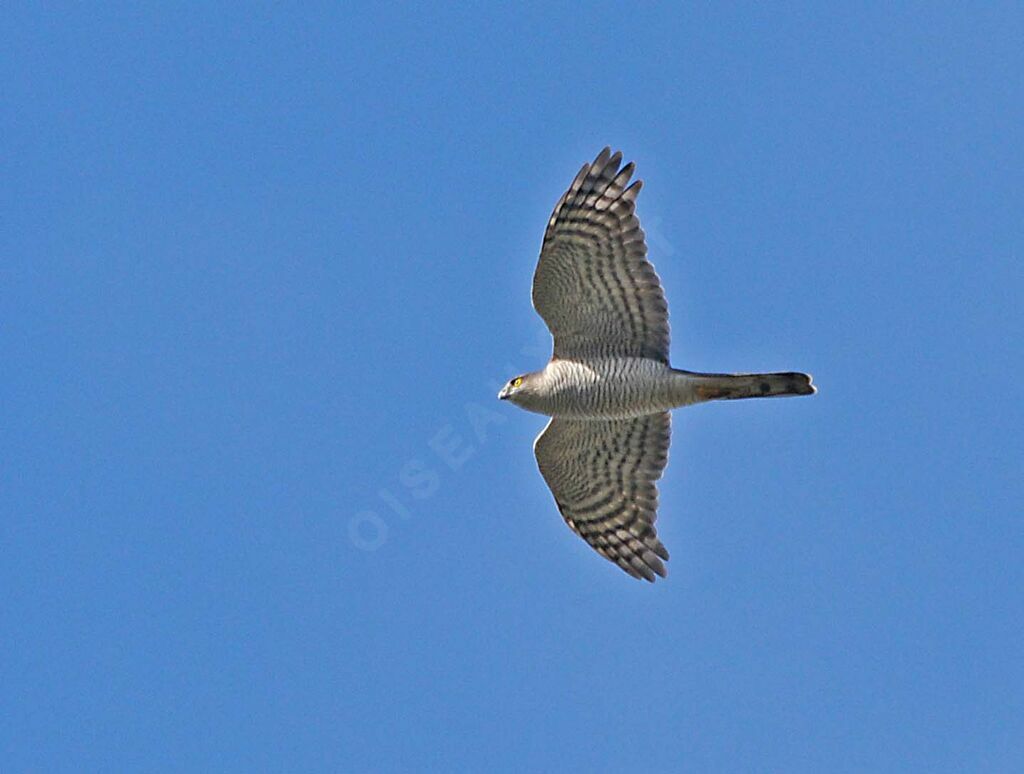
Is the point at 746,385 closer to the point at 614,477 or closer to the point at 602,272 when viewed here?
the point at 602,272

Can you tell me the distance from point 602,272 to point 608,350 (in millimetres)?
838

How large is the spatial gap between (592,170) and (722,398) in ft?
8.27

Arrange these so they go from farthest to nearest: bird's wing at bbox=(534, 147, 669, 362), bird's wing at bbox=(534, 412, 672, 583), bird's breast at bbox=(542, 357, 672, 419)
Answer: bird's wing at bbox=(534, 412, 672, 583)
bird's breast at bbox=(542, 357, 672, 419)
bird's wing at bbox=(534, 147, 669, 362)

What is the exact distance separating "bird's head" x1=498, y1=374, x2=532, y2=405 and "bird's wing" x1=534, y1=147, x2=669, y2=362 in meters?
0.72

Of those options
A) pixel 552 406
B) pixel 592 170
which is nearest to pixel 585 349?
pixel 552 406

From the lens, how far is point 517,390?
1634 centimetres

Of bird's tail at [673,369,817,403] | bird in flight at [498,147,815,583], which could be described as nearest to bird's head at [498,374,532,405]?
bird in flight at [498,147,815,583]

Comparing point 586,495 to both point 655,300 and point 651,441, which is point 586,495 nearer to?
point 651,441

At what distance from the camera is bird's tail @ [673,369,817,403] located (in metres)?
15.3

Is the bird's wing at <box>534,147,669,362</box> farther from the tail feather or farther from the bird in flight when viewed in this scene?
the tail feather

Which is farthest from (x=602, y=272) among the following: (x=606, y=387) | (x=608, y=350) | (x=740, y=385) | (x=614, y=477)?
(x=614, y=477)

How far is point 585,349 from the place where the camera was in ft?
52.7

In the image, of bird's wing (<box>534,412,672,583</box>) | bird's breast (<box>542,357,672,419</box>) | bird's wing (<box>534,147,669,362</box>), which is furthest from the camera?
bird's wing (<box>534,412,672,583</box>)

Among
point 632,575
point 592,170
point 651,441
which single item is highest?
point 592,170
